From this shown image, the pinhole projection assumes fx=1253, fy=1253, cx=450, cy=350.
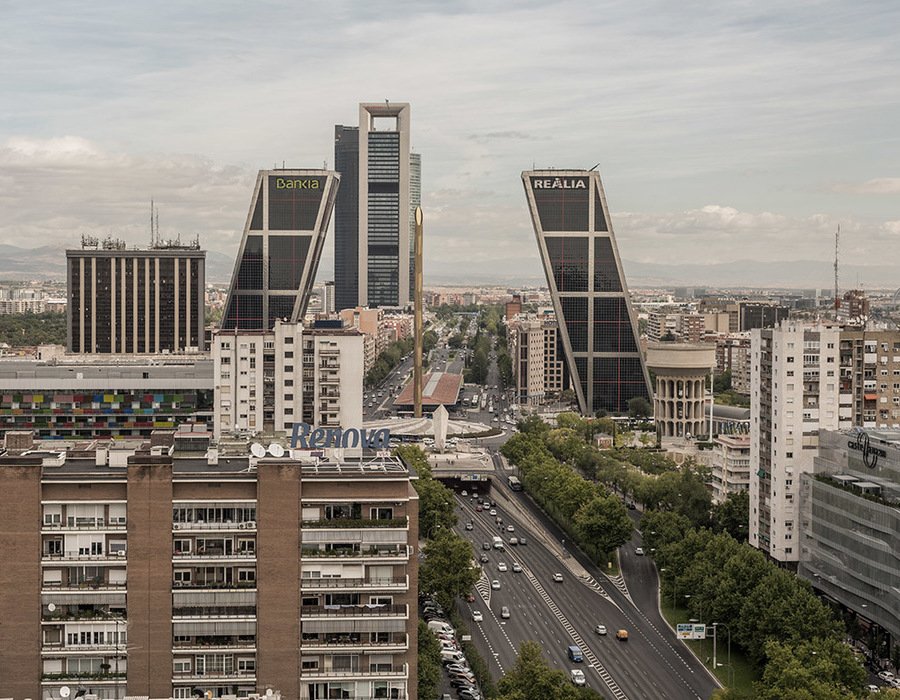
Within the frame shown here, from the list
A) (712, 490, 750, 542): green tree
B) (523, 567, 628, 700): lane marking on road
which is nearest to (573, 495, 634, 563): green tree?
(523, 567, 628, 700): lane marking on road

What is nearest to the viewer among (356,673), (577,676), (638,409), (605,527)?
(356,673)

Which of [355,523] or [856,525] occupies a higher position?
[355,523]

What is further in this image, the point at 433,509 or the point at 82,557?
the point at 433,509

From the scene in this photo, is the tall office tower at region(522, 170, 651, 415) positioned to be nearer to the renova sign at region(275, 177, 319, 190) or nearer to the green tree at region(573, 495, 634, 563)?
the renova sign at region(275, 177, 319, 190)

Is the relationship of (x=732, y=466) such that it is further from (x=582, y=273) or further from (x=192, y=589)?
(x=582, y=273)

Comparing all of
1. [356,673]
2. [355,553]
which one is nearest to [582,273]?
[355,553]

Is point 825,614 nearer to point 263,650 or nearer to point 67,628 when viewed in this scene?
point 263,650
